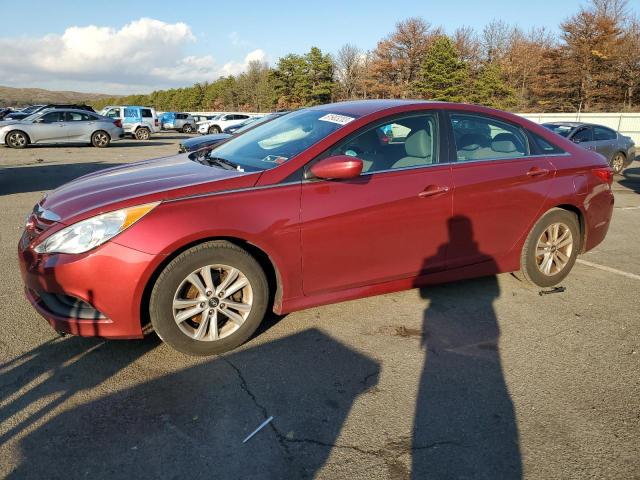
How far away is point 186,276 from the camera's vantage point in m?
3.09

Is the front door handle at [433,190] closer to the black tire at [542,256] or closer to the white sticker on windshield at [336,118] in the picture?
the white sticker on windshield at [336,118]

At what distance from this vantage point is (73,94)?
167m

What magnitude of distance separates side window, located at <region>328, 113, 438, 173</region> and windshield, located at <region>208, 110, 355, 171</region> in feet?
0.65

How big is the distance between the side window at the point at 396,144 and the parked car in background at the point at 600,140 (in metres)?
9.82

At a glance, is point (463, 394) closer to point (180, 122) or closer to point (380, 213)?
point (380, 213)

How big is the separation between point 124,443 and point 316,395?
1030 millimetres

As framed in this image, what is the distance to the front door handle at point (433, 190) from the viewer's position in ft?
12.4

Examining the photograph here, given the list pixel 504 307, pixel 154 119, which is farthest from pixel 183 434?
pixel 154 119

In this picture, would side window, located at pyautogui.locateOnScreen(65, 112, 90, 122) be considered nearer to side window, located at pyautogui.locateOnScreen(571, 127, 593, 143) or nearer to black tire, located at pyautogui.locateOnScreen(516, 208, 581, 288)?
side window, located at pyautogui.locateOnScreen(571, 127, 593, 143)

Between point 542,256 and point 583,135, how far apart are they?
10010 mm

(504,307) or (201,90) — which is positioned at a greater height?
(201,90)

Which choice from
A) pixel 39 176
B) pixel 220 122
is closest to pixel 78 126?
pixel 39 176

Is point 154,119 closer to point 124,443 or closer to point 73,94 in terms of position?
point 124,443

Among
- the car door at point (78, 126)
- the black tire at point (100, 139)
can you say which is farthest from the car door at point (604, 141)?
the car door at point (78, 126)
